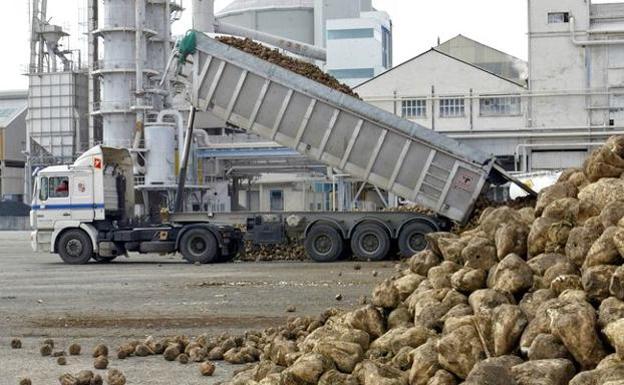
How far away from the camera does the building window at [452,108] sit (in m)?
43.9

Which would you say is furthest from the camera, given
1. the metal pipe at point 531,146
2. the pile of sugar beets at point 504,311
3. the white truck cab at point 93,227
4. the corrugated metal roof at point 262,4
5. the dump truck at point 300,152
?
the corrugated metal roof at point 262,4

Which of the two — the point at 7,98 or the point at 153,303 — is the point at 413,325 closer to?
the point at 153,303

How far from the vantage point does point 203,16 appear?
5897cm

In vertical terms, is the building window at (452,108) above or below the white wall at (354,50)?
below

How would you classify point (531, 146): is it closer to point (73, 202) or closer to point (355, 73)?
point (73, 202)

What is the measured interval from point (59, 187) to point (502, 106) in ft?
80.8

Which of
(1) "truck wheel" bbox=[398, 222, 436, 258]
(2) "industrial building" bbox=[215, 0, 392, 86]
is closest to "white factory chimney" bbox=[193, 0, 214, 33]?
(2) "industrial building" bbox=[215, 0, 392, 86]

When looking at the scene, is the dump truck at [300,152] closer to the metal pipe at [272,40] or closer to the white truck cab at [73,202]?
the white truck cab at [73,202]

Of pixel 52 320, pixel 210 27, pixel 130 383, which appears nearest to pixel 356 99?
pixel 52 320

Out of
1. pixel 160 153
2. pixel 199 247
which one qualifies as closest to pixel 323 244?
pixel 199 247

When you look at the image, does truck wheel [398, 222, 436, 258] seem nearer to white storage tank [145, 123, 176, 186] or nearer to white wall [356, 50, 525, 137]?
white storage tank [145, 123, 176, 186]

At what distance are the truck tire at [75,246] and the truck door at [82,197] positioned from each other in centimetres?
52

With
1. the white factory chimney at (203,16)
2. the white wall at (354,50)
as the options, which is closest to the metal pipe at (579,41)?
the white factory chimney at (203,16)

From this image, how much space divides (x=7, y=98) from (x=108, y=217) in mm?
58083
